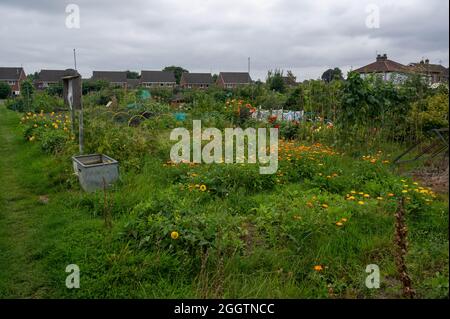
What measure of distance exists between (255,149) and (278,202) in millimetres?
2555

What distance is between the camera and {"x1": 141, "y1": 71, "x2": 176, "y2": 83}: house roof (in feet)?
180

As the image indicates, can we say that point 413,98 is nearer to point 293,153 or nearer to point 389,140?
point 389,140

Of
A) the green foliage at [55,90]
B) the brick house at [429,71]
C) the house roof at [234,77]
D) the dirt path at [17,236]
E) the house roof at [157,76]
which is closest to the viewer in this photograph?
the dirt path at [17,236]

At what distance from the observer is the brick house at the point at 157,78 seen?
54.0 metres

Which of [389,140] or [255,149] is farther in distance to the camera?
[389,140]

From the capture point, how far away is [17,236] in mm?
3936

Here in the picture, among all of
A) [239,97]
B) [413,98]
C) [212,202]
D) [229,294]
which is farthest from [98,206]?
[239,97]

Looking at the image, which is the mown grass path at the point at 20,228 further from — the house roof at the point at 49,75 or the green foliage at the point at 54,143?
the house roof at the point at 49,75

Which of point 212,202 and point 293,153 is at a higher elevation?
point 293,153

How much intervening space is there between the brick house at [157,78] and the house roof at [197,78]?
81.3 inches

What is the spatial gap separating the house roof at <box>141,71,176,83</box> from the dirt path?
49.2 m

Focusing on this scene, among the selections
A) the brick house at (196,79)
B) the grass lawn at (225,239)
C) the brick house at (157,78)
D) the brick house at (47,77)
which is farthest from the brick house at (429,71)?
the brick house at (47,77)

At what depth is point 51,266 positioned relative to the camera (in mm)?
3236

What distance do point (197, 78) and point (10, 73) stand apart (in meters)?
30.6
